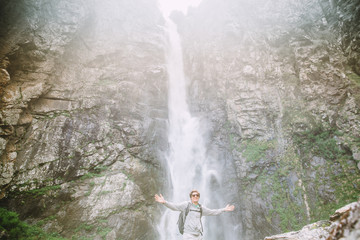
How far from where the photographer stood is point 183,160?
10977 mm

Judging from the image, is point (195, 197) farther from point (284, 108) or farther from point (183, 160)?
point (284, 108)

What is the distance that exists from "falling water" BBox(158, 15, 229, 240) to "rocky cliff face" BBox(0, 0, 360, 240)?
2.10 feet

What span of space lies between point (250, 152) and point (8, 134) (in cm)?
1118

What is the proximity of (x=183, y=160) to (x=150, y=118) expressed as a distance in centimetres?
326

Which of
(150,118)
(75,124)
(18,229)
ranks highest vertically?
(150,118)

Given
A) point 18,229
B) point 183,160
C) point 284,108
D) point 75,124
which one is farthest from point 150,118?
point 284,108

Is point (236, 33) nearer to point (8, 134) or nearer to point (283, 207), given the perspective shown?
point (283, 207)

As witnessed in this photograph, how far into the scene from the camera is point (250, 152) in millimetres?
9727

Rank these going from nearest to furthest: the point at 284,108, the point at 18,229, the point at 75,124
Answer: the point at 18,229, the point at 75,124, the point at 284,108

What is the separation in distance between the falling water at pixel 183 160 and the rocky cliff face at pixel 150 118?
0.64 metres

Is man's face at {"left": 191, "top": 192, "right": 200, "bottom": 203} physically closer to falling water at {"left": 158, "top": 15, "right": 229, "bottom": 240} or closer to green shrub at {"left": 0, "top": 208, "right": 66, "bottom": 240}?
falling water at {"left": 158, "top": 15, "right": 229, "bottom": 240}

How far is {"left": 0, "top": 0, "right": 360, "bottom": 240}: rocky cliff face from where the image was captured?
7.58 metres

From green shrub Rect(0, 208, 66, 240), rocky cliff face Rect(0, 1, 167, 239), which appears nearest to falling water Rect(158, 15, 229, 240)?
rocky cliff face Rect(0, 1, 167, 239)

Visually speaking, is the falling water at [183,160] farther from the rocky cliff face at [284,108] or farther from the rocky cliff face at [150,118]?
the rocky cliff face at [284,108]
